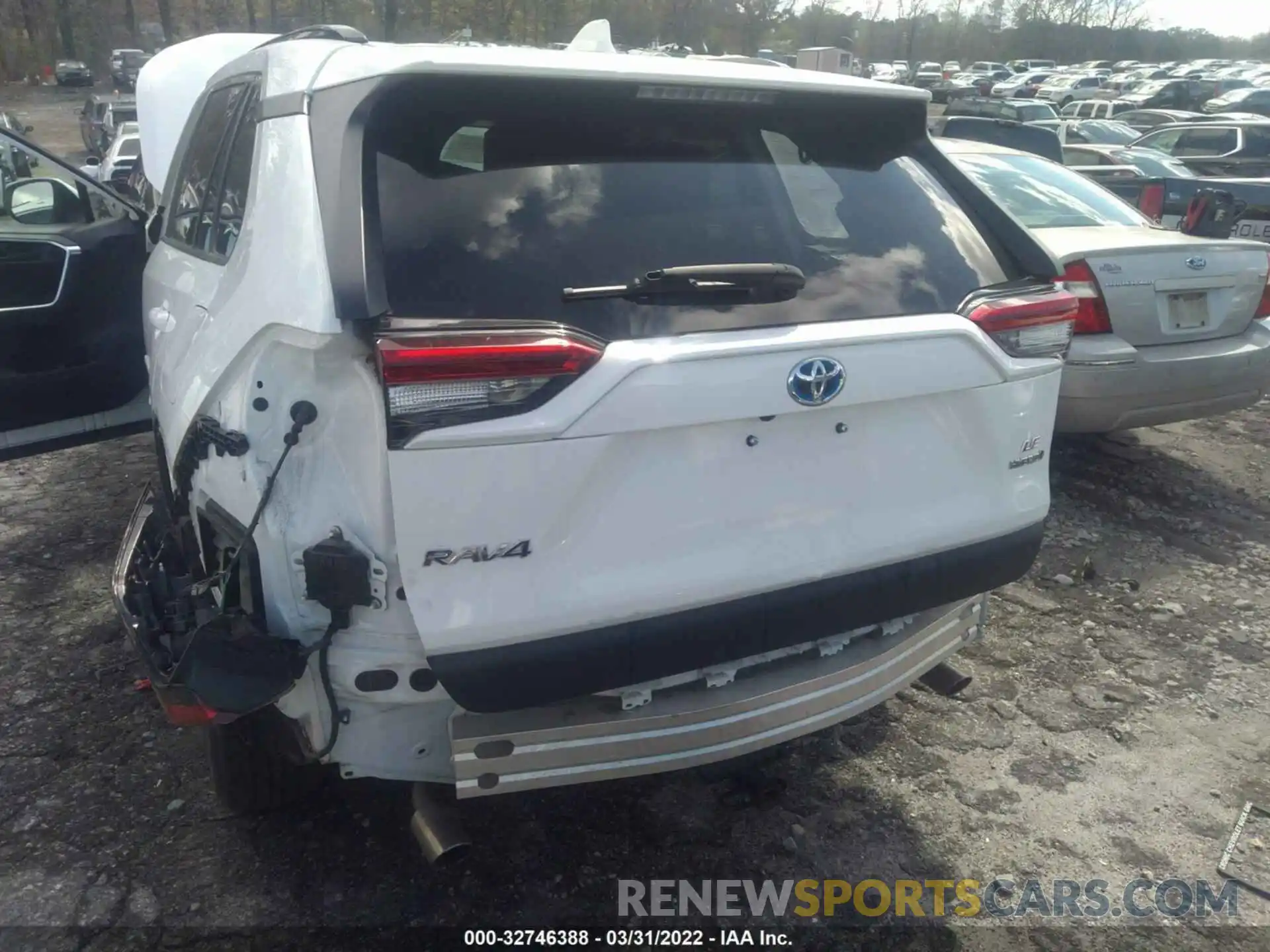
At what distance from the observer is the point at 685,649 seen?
7.54 feet

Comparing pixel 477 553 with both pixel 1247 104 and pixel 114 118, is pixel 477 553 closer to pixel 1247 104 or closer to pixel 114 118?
pixel 114 118

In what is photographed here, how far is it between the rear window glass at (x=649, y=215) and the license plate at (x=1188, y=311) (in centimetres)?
312

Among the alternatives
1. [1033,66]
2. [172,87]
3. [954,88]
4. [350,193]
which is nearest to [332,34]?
[350,193]

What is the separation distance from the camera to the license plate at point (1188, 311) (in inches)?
208

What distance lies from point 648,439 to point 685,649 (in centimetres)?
50

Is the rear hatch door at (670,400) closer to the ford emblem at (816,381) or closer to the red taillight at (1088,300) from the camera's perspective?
the ford emblem at (816,381)

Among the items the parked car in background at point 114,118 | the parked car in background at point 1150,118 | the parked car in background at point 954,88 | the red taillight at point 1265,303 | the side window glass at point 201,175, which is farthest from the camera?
the parked car in background at point 954,88

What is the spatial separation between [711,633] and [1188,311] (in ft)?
13.9

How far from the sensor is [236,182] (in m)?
2.89

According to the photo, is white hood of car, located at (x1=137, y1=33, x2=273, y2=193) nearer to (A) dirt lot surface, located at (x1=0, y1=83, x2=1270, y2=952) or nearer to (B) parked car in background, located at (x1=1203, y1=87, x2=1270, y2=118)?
(A) dirt lot surface, located at (x1=0, y1=83, x2=1270, y2=952)

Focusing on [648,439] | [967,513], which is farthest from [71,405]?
[967,513]

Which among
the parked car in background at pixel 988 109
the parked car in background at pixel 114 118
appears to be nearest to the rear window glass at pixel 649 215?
the parked car in background at pixel 988 109

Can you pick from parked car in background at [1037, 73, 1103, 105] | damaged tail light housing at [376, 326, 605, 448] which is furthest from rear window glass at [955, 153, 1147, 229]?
parked car in background at [1037, 73, 1103, 105]

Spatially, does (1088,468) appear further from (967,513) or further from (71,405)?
(71,405)
